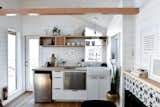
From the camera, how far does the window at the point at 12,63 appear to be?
238 inches

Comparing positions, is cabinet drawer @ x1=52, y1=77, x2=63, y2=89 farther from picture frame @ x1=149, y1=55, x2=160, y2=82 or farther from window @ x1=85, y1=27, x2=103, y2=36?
picture frame @ x1=149, y1=55, x2=160, y2=82

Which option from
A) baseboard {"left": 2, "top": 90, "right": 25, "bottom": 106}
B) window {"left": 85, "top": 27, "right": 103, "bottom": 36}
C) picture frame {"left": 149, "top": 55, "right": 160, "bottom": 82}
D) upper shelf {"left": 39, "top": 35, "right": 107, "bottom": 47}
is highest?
window {"left": 85, "top": 27, "right": 103, "bottom": 36}

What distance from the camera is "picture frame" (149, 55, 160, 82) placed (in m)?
2.80

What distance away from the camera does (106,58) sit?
673 centimetres

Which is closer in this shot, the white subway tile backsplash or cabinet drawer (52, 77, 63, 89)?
cabinet drawer (52, 77, 63, 89)

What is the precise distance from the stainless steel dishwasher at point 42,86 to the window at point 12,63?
90cm

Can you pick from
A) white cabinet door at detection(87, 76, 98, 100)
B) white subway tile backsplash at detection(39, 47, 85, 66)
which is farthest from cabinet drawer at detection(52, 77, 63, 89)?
white subway tile backsplash at detection(39, 47, 85, 66)

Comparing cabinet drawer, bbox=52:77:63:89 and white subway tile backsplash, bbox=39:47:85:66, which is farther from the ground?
white subway tile backsplash, bbox=39:47:85:66

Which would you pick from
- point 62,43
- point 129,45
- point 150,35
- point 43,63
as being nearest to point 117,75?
point 129,45

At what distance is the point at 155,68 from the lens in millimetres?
2926

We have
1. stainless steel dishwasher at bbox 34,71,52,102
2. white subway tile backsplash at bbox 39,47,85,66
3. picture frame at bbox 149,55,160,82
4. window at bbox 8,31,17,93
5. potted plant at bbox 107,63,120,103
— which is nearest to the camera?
picture frame at bbox 149,55,160,82

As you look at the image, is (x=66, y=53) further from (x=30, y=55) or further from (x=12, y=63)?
(x=12, y=63)

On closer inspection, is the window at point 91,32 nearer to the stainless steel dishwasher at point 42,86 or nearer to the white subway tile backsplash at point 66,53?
the white subway tile backsplash at point 66,53

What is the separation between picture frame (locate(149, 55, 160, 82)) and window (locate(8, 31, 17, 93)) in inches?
171
